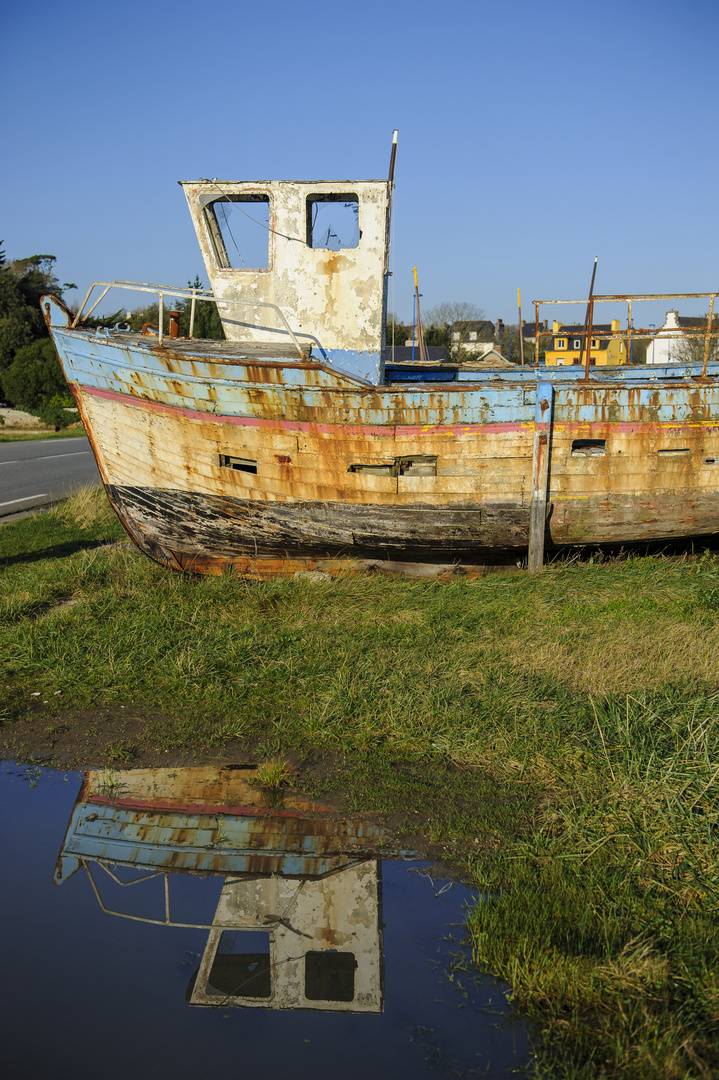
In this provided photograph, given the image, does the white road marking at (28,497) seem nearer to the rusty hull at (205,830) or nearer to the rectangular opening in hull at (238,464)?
the rectangular opening in hull at (238,464)

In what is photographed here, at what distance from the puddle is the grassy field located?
0.23 meters

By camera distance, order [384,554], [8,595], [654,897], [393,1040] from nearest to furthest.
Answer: [393,1040] → [654,897] → [8,595] → [384,554]

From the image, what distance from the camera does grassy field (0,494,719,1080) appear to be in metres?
2.87

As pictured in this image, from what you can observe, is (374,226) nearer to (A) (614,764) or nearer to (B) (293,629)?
(B) (293,629)

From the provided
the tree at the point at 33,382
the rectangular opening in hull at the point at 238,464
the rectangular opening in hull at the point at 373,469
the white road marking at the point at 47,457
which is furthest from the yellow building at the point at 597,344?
the tree at the point at 33,382

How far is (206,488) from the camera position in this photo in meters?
7.84

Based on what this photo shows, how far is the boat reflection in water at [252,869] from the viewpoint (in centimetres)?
309

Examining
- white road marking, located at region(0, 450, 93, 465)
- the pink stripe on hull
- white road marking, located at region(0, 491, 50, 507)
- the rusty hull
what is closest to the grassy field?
the rusty hull

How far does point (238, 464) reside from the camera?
25.5 feet

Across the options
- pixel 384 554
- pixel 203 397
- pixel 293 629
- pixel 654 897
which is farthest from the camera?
pixel 384 554

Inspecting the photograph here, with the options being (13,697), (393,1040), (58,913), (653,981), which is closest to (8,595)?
(13,697)

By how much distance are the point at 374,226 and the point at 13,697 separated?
5.75 meters

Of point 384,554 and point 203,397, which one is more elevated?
point 203,397

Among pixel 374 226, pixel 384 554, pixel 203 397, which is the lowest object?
pixel 384 554
